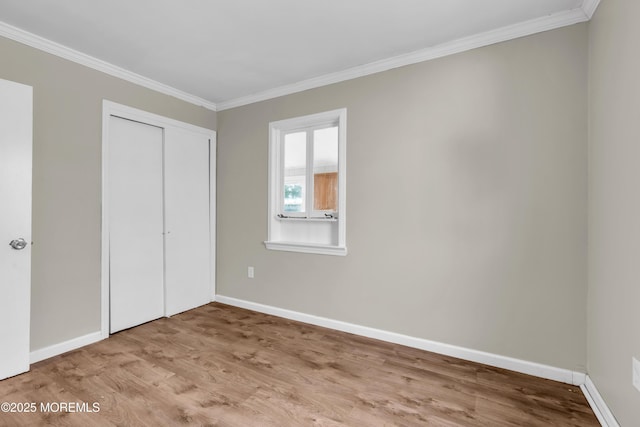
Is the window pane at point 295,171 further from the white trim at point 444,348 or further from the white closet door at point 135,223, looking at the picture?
the white closet door at point 135,223

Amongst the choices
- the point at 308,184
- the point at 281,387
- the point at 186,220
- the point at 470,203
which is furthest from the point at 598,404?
the point at 186,220

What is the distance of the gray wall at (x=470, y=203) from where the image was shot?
203 centimetres

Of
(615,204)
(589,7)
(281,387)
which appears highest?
(589,7)

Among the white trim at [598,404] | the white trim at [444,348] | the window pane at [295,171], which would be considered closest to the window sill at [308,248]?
the window pane at [295,171]

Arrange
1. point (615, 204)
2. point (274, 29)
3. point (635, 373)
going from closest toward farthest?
point (635, 373) < point (615, 204) < point (274, 29)

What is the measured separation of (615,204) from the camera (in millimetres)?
1585

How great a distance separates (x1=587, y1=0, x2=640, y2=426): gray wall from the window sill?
5.93 feet

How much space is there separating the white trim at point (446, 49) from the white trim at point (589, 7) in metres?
0.02

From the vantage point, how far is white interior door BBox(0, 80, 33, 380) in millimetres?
2023

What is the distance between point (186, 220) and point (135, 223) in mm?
555

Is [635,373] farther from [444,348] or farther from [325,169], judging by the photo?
[325,169]

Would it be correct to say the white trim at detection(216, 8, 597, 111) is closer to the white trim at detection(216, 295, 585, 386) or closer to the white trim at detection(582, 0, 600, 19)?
the white trim at detection(582, 0, 600, 19)

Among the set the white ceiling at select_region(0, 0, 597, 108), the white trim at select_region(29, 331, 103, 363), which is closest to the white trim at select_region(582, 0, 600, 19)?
the white ceiling at select_region(0, 0, 597, 108)

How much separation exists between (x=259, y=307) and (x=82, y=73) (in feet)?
9.16
